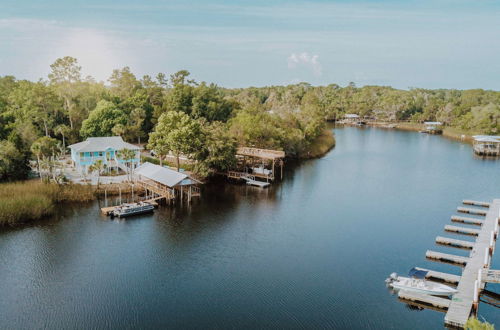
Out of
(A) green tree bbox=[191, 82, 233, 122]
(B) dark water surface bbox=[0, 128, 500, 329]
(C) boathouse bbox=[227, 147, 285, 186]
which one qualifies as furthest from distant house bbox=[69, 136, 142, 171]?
(A) green tree bbox=[191, 82, 233, 122]

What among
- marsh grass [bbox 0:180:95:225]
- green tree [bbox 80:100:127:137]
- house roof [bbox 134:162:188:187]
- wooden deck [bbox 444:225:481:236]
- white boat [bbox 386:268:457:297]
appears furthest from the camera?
green tree [bbox 80:100:127:137]

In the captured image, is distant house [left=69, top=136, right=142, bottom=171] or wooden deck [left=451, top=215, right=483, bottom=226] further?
distant house [left=69, top=136, right=142, bottom=171]

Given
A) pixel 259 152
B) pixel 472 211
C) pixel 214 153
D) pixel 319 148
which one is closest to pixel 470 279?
pixel 472 211

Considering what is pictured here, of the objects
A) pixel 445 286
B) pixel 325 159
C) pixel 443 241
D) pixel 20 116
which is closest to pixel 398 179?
pixel 325 159

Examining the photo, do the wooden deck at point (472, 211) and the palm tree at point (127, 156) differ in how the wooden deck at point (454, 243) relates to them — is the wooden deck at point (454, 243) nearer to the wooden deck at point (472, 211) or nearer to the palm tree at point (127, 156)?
the wooden deck at point (472, 211)

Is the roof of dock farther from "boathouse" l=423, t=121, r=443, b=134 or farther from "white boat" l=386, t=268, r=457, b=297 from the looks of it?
"boathouse" l=423, t=121, r=443, b=134

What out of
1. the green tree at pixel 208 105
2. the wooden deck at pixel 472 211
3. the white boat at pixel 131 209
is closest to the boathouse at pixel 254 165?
the white boat at pixel 131 209

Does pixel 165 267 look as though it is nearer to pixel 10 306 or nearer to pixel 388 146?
pixel 10 306
